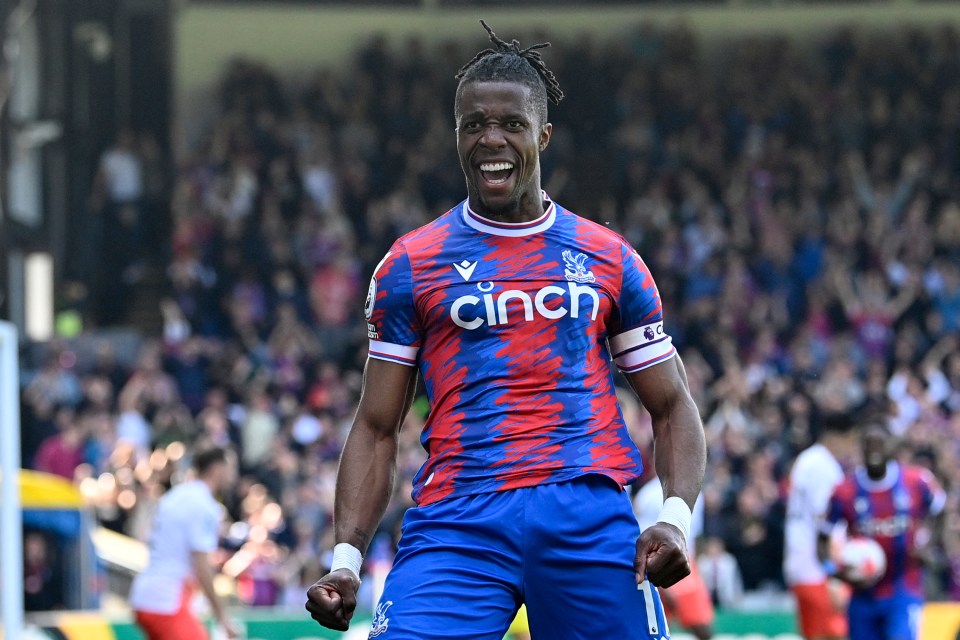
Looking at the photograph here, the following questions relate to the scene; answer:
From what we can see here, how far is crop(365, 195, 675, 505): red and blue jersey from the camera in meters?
4.60

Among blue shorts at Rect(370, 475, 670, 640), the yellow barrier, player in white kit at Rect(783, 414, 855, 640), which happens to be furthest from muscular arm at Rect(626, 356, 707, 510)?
the yellow barrier

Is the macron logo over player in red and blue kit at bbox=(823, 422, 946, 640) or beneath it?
over

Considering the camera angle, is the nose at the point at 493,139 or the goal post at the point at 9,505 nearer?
the nose at the point at 493,139

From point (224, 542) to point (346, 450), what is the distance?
38.1ft

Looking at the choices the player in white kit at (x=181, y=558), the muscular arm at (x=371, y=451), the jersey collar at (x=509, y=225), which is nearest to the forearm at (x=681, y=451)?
the jersey collar at (x=509, y=225)

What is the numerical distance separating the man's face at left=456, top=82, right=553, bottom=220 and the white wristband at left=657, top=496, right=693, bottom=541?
0.92 metres

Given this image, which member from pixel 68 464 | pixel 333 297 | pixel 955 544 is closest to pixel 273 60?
pixel 333 297

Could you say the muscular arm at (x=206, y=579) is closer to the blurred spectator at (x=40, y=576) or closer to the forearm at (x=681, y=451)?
the blurred spectator at (x=40, y=576)

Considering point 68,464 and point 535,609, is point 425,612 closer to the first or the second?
point 535,609

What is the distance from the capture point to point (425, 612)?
14.4ft

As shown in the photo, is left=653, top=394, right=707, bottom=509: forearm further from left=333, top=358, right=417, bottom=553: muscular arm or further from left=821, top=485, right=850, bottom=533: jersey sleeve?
left=821, top=485, right=850, bottom=533: jersey sleeve

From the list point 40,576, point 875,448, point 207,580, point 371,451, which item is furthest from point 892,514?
point 40,576

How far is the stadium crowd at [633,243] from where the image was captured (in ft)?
54.2

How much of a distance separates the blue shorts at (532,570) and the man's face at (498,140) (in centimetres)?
82
